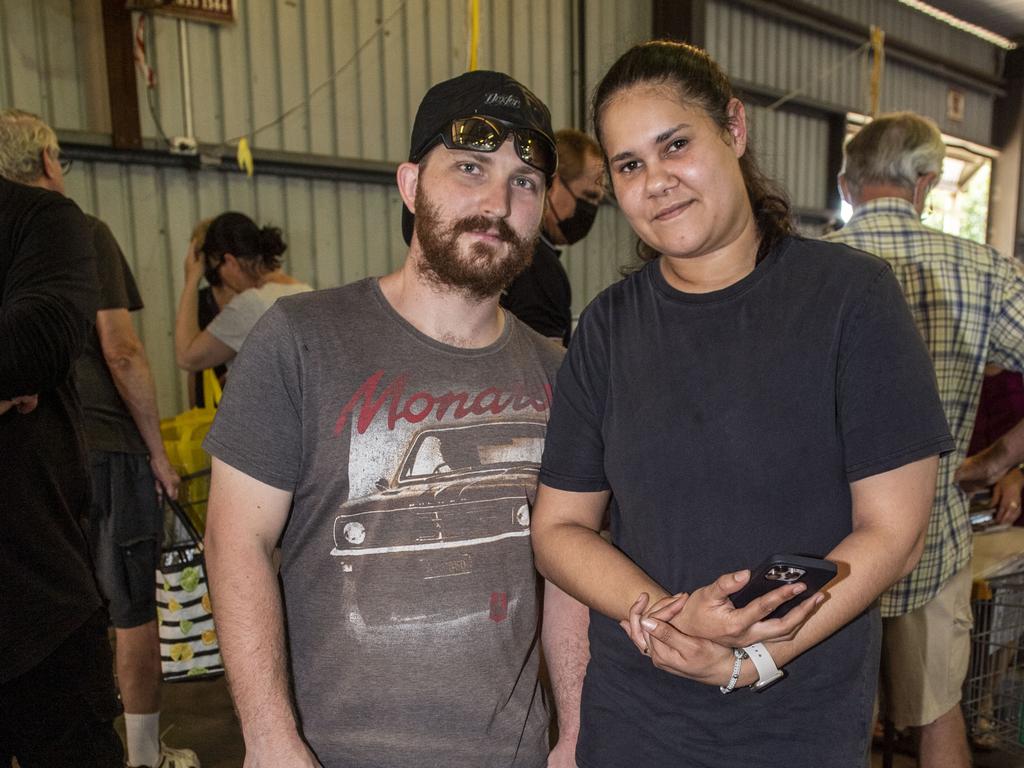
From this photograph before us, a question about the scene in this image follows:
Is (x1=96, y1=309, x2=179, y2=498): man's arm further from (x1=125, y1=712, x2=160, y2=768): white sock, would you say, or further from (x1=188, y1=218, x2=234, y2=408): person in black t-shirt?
(x1=188, y1=218, x2=234, y2=408): person in black t-shirt

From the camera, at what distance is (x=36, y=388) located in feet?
4.89

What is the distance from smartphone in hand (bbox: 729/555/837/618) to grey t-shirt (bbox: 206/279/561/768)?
445mm

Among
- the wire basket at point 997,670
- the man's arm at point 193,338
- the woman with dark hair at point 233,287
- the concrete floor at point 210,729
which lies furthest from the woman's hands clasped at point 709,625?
the man's arm at point 193,338

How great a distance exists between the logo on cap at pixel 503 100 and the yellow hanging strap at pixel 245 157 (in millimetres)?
3872

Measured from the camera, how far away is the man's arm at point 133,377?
107 inches

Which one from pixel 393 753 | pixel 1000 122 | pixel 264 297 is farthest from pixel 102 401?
pixel 1000 122

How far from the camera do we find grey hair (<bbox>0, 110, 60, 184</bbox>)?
6.98ft

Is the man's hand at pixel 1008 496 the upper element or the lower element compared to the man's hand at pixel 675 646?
lower

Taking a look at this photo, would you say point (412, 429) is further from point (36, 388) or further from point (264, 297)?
point (264, 297)

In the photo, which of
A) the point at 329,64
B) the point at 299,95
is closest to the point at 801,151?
the point at 329,64

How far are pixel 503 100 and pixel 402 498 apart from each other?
2.21ft

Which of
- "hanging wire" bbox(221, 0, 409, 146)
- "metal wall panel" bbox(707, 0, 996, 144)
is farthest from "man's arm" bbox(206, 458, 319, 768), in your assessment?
"metal wall panel" bbox(707, 0, 996, 144)

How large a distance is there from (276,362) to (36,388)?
1.70ft

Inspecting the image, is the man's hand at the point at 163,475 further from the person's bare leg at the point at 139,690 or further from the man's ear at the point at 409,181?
the man's ear at the point at 409,181
